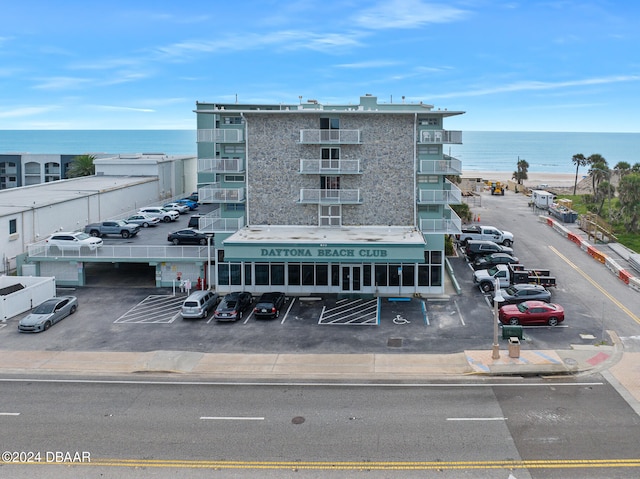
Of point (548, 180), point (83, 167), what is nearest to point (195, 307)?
point (83, 167)

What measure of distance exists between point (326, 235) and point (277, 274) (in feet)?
14.9

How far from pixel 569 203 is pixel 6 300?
64.4 metres

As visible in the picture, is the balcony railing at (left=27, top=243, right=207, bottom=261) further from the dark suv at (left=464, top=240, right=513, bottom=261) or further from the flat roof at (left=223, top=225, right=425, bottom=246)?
the dark suv at (left=464, top=240, right=513, bottom=261)

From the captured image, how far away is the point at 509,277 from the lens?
40.9 m

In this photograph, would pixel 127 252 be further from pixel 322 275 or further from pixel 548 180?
pixel 548 180

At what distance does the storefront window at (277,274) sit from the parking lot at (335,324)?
166 cm

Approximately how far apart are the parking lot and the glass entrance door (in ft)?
3.91

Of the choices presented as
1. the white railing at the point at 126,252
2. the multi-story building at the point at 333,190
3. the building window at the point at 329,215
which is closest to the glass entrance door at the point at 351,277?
the multi-story building at the point at 333,190

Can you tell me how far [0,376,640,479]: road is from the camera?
58.7ft

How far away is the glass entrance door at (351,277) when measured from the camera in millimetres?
39562

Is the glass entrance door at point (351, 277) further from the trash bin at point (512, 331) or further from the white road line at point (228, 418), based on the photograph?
the white road line at point (228, 418)

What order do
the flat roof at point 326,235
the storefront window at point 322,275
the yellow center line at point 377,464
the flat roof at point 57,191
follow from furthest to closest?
the flat roof at point 57,191 < the storefront window at point 322,275 < the flat roof at point 326,235 < the yellow center line at point 377,464

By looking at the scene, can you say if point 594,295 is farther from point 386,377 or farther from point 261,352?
point 261,352

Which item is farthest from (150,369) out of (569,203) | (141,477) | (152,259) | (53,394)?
(569,203)
